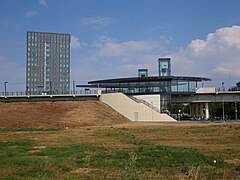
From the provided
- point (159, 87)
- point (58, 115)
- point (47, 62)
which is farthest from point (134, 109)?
point (47, 62)

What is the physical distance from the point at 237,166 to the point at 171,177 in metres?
3.97

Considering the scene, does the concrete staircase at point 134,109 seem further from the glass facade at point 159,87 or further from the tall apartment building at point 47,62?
the tall apartment building at point 47,62

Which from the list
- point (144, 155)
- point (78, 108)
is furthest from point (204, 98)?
point (144, 155)

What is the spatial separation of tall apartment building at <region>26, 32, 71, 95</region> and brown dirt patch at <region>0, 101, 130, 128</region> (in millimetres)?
61119

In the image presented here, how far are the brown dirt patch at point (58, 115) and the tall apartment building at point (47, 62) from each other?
61.1m

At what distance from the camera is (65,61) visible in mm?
135000

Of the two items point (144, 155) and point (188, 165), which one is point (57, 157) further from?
point (188, 165)

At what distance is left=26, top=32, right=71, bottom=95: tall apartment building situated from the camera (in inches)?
5012

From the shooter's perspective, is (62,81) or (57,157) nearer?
(57,157)

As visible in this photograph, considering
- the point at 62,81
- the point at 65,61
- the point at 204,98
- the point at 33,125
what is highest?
the point at 65,61

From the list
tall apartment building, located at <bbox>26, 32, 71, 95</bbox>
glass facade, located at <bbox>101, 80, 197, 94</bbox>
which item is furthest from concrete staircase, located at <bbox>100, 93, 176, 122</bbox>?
tall apartment building, located at <bbox>26, 32, 71, 95</bbox>

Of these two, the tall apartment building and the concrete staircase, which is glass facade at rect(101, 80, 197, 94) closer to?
the concrete staircase

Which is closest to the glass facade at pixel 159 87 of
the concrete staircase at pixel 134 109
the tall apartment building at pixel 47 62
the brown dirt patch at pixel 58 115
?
the concrete staircase at pixel 134 109

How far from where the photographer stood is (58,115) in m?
57.4
